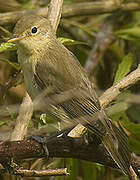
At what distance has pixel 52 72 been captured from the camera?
3.14 m

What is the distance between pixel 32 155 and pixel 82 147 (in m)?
0.28

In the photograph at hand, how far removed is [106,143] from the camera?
2699 mm

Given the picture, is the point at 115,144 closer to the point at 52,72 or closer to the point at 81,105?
the point at 81,105

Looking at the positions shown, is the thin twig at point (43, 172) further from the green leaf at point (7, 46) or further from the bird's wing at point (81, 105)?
the green leaf at point (7, 46)

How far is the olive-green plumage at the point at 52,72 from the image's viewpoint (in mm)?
2979

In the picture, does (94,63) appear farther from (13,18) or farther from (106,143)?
(106,143)

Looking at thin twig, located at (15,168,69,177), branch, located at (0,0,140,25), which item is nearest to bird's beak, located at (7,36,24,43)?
thin twig, located at (15,168,69,177)

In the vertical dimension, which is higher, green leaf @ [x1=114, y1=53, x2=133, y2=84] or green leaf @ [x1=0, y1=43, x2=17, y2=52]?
green leaf @ [x1=0, y1=43, x2=17, y2=52]

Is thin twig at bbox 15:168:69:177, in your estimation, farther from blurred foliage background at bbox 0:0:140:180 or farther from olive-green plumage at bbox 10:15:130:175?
blurred foliage background at bbox 0:0:140:180

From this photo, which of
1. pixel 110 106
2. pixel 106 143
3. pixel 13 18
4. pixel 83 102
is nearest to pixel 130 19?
pixel 13 18

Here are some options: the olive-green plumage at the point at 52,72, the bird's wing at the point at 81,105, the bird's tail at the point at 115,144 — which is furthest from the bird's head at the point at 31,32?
the bird's tail at the point at 115,144

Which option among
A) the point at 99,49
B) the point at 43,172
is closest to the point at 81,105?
the point at 43,172

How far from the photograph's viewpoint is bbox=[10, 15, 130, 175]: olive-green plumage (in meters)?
2.98

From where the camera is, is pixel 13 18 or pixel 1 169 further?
pixel 13 18
